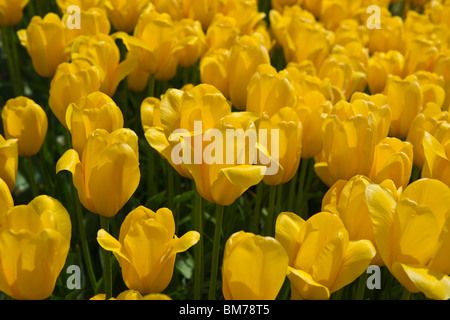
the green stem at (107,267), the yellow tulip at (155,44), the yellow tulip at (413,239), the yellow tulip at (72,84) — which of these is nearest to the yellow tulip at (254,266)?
the yellow tulip at (413,239)

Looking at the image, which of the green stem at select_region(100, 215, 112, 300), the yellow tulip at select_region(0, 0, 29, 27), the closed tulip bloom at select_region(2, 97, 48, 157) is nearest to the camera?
the green stem at select_region(100, 215, 112, 300)

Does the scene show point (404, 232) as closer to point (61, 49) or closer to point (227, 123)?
point (227, 123)

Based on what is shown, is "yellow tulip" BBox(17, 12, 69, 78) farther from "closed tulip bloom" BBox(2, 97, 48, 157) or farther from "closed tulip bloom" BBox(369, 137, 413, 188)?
"closed tulip bloom" BBox(369, 137, 413, 188)

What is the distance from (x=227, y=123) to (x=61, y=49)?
2.74 feet

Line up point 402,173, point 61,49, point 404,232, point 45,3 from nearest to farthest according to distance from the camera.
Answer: point 404,232, point 402,173, point 61,49, point 45,3

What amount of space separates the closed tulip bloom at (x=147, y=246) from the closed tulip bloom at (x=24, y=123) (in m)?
0.49

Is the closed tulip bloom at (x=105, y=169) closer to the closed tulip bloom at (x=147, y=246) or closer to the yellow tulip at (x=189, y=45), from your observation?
the closed tulip bloom at (x=147, y=246)

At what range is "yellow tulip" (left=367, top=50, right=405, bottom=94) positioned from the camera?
194 cm

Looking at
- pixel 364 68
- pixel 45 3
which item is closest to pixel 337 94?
pixel 364 68

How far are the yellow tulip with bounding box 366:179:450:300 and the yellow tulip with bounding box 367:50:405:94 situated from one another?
0.93 metres

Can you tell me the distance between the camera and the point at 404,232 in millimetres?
1009

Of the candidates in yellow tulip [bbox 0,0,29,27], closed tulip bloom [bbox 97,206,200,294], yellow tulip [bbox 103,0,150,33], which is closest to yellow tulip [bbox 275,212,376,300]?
closed tulip bloom [bbox 97,206,200,294]
